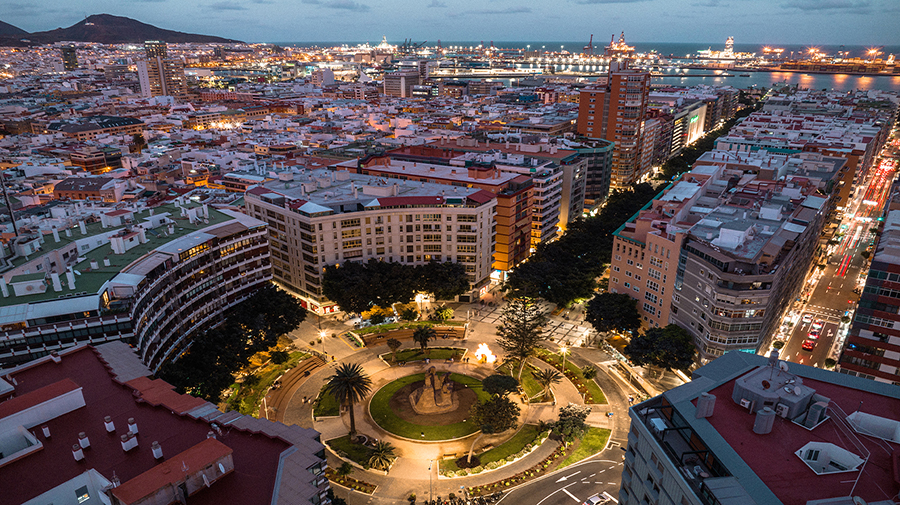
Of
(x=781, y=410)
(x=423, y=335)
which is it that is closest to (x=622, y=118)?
(x=423, y=335)

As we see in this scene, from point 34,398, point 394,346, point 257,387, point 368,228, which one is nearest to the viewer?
point 34,398

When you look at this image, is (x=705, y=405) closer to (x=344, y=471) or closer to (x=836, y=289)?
(x=344, y=471)

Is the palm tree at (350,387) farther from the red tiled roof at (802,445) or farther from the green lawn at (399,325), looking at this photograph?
the red tiled roof at (802,445)

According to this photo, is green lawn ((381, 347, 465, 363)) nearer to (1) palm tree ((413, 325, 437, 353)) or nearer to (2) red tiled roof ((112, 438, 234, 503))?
(1) palm tree ((413, 325, 437, 353))

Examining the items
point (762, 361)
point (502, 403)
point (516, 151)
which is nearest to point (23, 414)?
point (502, 403)

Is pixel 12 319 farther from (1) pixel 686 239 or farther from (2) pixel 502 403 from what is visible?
(1) pixel 686 239

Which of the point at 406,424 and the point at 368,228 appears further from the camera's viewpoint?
the point at 368,228
